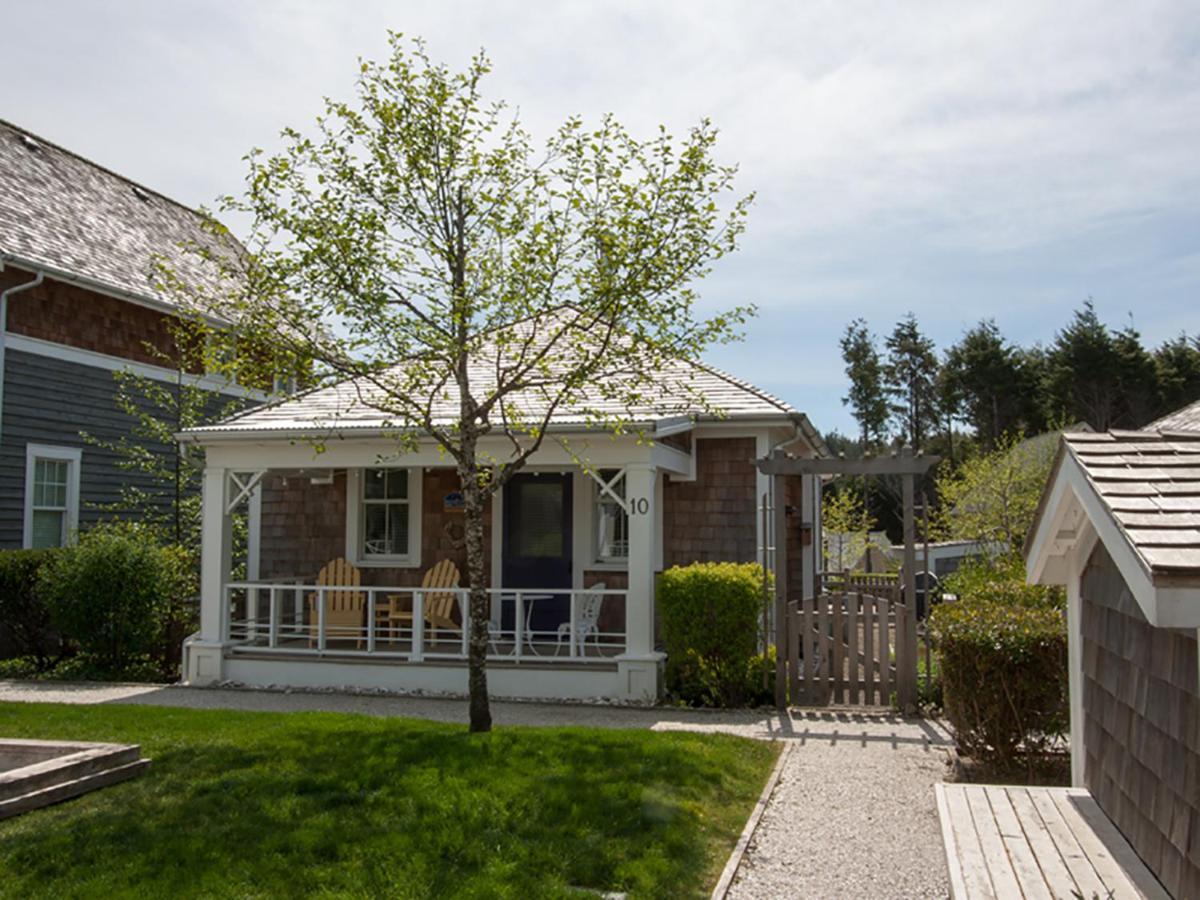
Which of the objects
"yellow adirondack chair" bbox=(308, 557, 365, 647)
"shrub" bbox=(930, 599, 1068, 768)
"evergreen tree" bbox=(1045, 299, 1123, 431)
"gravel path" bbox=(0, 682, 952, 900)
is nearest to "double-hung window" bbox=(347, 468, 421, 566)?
"yellow adirondack chair" bbox=(308, 557, 365, 647)

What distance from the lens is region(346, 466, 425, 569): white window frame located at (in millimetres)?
14188

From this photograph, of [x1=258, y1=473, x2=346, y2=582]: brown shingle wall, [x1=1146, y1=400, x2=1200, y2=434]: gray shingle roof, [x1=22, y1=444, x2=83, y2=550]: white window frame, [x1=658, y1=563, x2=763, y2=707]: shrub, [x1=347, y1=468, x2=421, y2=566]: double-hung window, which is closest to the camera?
[x1=658, y1=563, x2=763, y2=707]: shrub

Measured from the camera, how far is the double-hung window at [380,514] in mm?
14344

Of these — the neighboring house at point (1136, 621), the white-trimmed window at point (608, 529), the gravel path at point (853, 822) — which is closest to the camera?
the neighboring house at point (1136, 621)

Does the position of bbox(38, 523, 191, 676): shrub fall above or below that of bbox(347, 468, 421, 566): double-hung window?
below

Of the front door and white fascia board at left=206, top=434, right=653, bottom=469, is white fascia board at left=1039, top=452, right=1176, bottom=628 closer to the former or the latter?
white fascia board at left=206, top=434, right=653, bottom=469

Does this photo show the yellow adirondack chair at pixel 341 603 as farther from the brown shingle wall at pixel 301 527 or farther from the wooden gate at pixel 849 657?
the wooden gate at pixel 849 657

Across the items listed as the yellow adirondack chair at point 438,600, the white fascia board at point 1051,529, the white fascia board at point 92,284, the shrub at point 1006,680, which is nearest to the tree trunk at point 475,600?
the shrub at point 1006,680

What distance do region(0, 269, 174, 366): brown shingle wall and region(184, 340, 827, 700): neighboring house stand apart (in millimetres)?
3322

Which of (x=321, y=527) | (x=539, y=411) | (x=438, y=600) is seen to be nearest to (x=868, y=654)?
(x=539, y=411)

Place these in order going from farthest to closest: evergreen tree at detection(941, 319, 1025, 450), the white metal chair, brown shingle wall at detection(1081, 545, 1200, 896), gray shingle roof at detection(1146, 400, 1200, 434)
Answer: evergreen tree at detection(941, 319, 1025, 450) < gray shingle roof at detection(1146, 400, 1200, 434) < the white metal chair < brown shingle wall at detection(1081, 545, 1200, 896)

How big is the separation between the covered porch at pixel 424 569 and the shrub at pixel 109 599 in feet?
3.43

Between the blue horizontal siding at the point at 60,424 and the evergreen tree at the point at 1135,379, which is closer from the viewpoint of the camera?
the blue horizontal siding at the point at 60,424

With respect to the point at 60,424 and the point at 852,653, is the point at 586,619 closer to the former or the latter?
the point at 852,653
